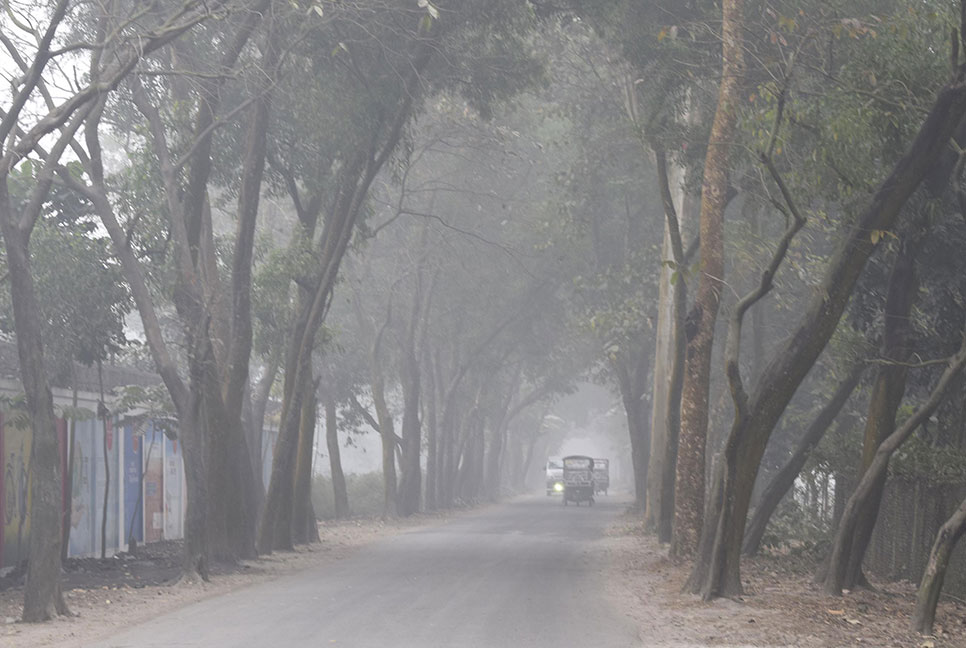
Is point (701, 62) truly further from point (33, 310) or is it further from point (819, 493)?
point (33, 310)

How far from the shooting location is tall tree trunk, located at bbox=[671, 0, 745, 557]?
16.6m

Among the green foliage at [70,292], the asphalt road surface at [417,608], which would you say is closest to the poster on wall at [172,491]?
the asphalt road surface at [417,608]

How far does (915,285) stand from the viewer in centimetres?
1414

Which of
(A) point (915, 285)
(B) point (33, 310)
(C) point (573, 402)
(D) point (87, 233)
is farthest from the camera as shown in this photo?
(C) point (573, 402)

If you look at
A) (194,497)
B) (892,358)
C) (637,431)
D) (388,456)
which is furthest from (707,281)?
(637,431)

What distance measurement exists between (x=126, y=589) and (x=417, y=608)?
197 inches

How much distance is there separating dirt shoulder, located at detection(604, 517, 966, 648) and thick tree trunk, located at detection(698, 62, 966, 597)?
0.75 meters

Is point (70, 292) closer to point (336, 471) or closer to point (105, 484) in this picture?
point (105, 484)

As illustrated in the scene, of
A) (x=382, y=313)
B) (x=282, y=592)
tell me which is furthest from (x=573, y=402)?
(x=282, y=592)

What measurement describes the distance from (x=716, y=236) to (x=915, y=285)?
3.54 meters

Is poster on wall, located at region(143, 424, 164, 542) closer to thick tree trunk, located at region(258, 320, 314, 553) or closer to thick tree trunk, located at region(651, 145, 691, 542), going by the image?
thick tree trunk, located at region(258, 320, 314, 553)

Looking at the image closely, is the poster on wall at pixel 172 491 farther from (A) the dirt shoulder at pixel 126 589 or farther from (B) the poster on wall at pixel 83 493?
(B) the poster on wall at pixel 83 493

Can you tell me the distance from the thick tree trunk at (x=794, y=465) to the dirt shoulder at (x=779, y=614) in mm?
980

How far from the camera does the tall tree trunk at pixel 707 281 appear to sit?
16609 mm
